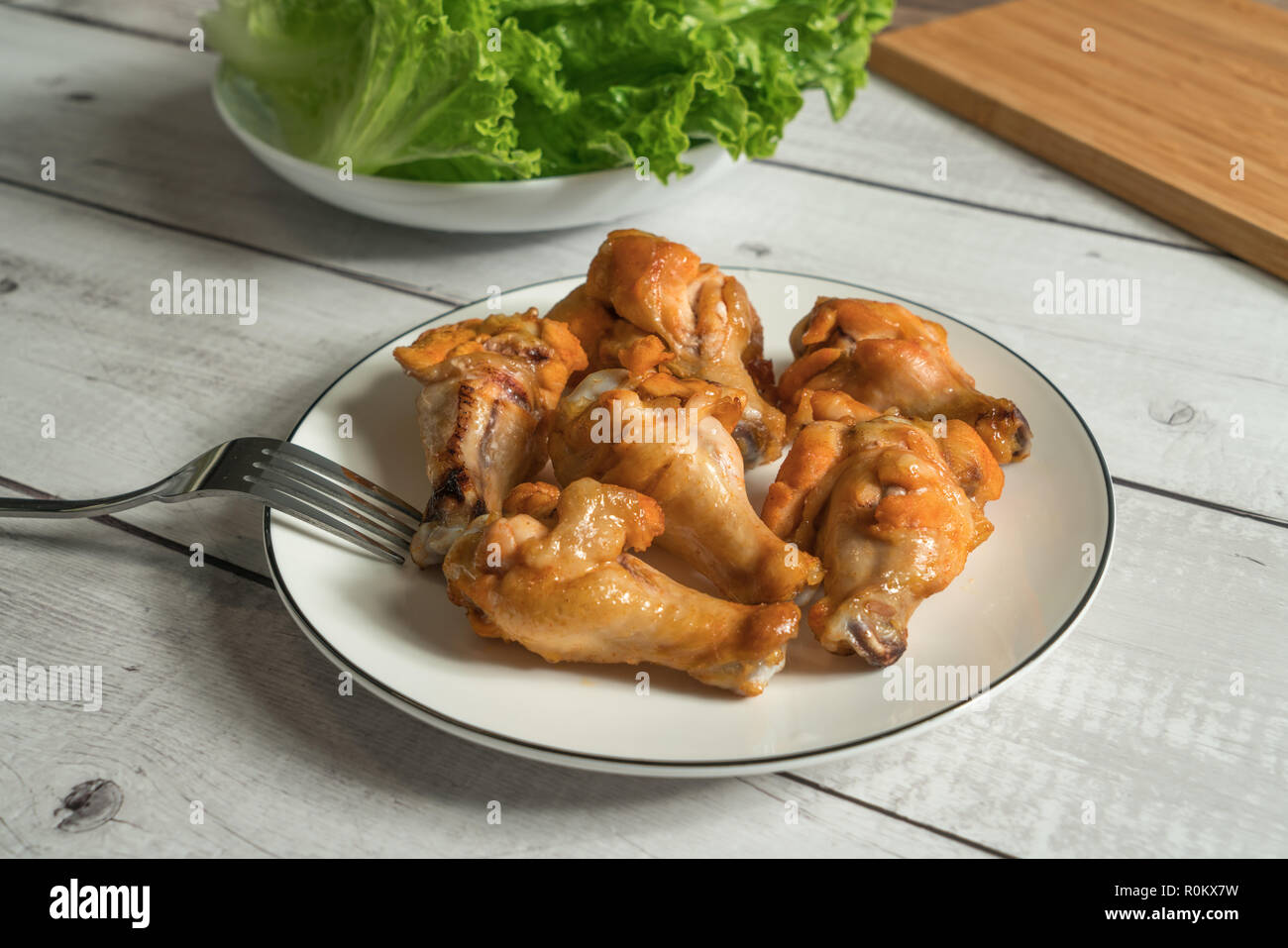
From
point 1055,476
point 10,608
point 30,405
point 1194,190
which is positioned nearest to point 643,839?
point 1055,476

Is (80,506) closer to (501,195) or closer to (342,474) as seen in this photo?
(342,474)

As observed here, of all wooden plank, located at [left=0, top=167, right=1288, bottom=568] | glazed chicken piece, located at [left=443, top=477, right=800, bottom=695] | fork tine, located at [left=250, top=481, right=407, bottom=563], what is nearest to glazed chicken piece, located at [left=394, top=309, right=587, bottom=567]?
fork tine, located at [left=250, top=481, right=407, bottom=563]

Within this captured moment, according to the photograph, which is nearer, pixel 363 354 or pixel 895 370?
pixel 895 370

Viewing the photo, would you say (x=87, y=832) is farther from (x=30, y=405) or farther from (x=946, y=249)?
(x=946, y=249)

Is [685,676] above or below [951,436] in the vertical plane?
below

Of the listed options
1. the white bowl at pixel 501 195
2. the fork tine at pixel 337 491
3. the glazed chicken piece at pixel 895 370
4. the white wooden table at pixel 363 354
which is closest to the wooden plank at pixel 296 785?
the white wooden table at pixel 363 354

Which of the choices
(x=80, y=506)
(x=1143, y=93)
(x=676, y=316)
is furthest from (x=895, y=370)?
(x=1143, y=93)

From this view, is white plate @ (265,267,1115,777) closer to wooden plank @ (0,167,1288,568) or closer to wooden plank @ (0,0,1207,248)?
wooden plank @ (0,167,1288,568)
